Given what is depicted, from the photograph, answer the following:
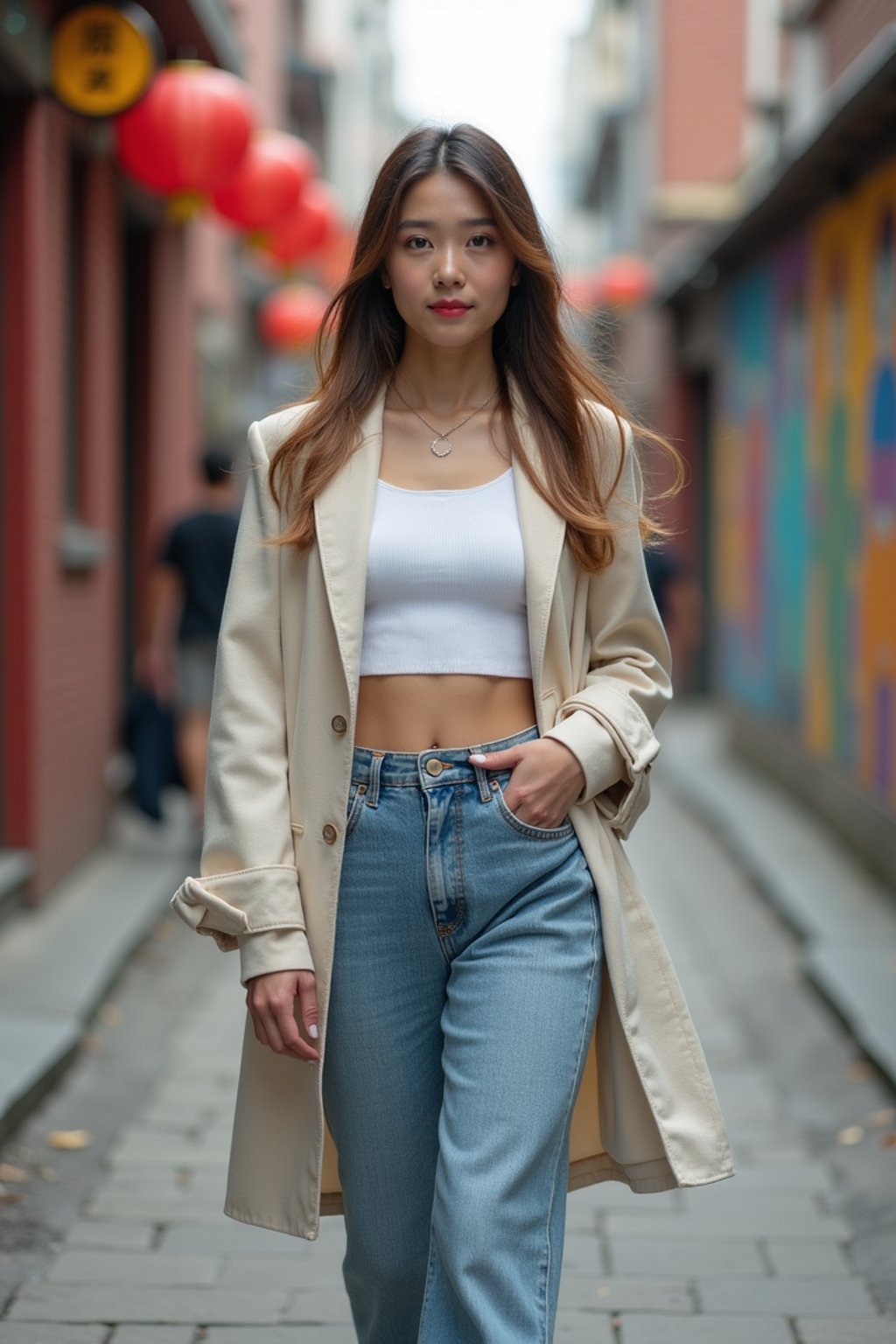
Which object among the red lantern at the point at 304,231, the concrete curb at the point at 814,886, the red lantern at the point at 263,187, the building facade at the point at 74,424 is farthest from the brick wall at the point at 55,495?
the concrete curb at the point at 814,886

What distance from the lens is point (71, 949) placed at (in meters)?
6.73

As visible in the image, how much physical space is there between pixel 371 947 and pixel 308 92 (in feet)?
84.3

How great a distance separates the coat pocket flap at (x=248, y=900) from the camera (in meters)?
2.60

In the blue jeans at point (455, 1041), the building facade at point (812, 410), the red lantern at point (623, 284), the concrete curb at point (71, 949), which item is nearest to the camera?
the blue jeans at point (455, 1041)

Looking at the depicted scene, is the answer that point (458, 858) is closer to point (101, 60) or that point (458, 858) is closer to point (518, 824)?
point (518, 824)

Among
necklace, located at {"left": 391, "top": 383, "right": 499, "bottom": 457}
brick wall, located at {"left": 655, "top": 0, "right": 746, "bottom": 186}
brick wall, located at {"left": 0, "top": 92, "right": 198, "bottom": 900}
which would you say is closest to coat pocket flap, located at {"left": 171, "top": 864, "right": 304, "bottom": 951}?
necklace, located at {"left": 391, "top": 383, "right": 499, "bottom": 457}

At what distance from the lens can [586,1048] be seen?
8.66ft

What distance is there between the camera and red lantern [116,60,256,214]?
25.6 feet

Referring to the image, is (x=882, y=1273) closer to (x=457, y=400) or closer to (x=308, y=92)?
(x=457, y=400)

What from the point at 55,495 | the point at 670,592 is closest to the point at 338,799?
the point at 55,495

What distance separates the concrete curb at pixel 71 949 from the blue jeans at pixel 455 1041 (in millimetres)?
2302

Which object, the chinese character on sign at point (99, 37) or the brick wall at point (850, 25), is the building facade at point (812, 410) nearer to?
the brick wall at point (850, 25)

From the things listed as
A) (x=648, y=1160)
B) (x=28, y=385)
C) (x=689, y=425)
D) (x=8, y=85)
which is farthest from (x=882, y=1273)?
(x=689, y=425)

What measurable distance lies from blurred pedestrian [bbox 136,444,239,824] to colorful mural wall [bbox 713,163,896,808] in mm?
3036
